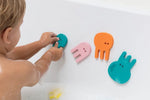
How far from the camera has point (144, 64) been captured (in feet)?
2.53

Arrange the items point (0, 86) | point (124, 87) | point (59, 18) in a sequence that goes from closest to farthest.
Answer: point (0, 86), point (124, 87), point (59, 18)

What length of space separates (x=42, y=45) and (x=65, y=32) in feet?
0.30

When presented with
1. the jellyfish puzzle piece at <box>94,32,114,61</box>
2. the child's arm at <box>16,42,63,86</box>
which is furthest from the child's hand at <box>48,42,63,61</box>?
the jellyfish puzzle piece at <box>94,32,114,61</box>

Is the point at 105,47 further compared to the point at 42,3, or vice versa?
the point at 42,3

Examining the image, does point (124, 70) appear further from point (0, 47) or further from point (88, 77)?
point (0, 47)

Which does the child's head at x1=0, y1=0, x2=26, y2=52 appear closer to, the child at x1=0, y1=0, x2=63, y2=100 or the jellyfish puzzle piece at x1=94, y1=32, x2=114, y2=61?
the child at x1=0, y1=0, x2=63, y2=100

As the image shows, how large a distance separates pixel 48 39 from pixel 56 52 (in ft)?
0.18

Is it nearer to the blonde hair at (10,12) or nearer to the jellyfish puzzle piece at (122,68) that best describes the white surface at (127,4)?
the jellyfish puzzle piece at (122,68)

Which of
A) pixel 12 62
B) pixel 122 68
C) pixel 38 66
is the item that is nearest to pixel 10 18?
pixel 12 62

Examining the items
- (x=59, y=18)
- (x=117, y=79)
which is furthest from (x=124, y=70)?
(x=59, y=18)

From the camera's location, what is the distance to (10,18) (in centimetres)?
67

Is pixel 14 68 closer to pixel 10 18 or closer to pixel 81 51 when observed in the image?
pixel 10 18

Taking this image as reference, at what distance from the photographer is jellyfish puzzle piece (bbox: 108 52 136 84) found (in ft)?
2.60

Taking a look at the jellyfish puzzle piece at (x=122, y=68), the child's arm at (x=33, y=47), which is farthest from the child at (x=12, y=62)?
the jellyfish puzzle piece at (x=122, y=68)
